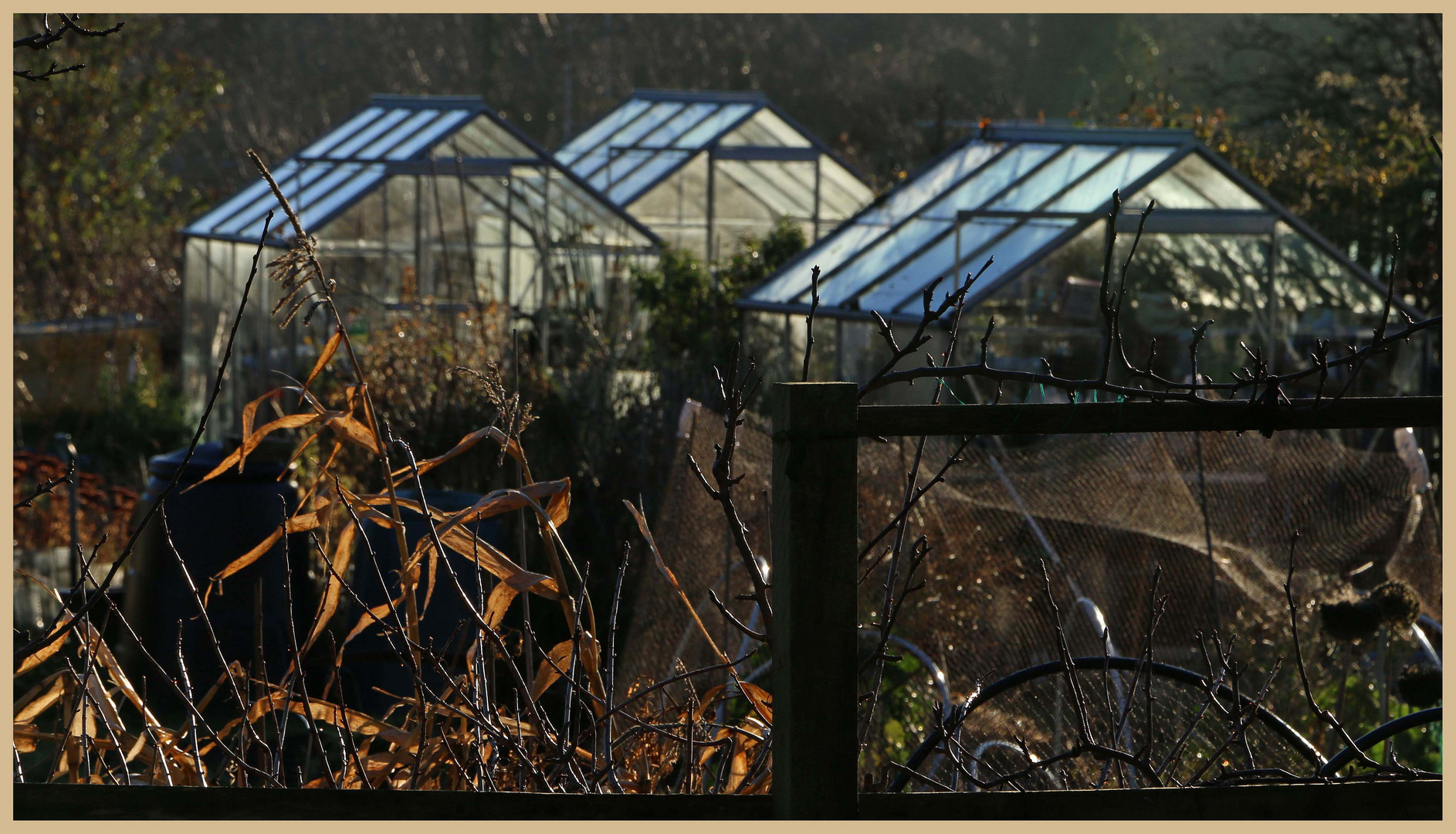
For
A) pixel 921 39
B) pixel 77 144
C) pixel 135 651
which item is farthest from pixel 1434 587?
pixel 921 39

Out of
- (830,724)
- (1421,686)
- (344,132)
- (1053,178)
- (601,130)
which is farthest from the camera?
(601,130)

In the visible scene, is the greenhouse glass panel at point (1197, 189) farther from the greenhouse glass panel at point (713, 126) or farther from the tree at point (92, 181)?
the tree at point (92, 181)

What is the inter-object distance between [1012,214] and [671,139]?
8.61m

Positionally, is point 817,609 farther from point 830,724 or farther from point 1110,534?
point 1110,534

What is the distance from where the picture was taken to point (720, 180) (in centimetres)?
1467

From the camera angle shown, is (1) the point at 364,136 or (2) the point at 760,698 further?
(1) the point at 364,136

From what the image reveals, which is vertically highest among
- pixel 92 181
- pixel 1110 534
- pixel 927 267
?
pixel 92 181

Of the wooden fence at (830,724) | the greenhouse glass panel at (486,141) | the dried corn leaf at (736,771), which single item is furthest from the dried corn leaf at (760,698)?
the greenhouse glass panel at (486,141)

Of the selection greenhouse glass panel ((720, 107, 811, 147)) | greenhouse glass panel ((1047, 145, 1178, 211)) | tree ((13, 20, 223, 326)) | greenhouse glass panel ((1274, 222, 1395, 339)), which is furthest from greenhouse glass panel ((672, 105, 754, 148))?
greenhouse glass panel ((1274, 222, 1395, 339))

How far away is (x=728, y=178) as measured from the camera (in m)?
14.7

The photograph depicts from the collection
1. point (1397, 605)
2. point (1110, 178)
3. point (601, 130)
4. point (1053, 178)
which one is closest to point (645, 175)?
point (601, 130)

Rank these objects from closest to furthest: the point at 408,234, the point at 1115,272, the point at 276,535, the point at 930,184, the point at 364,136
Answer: the point at 276,535 < the point at 1115,272 < the point at 930,184 < the point at 408,234 < the point at 364,136

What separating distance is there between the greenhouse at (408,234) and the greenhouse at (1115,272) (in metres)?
2.90

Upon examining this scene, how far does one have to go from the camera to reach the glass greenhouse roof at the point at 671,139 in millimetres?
14875
